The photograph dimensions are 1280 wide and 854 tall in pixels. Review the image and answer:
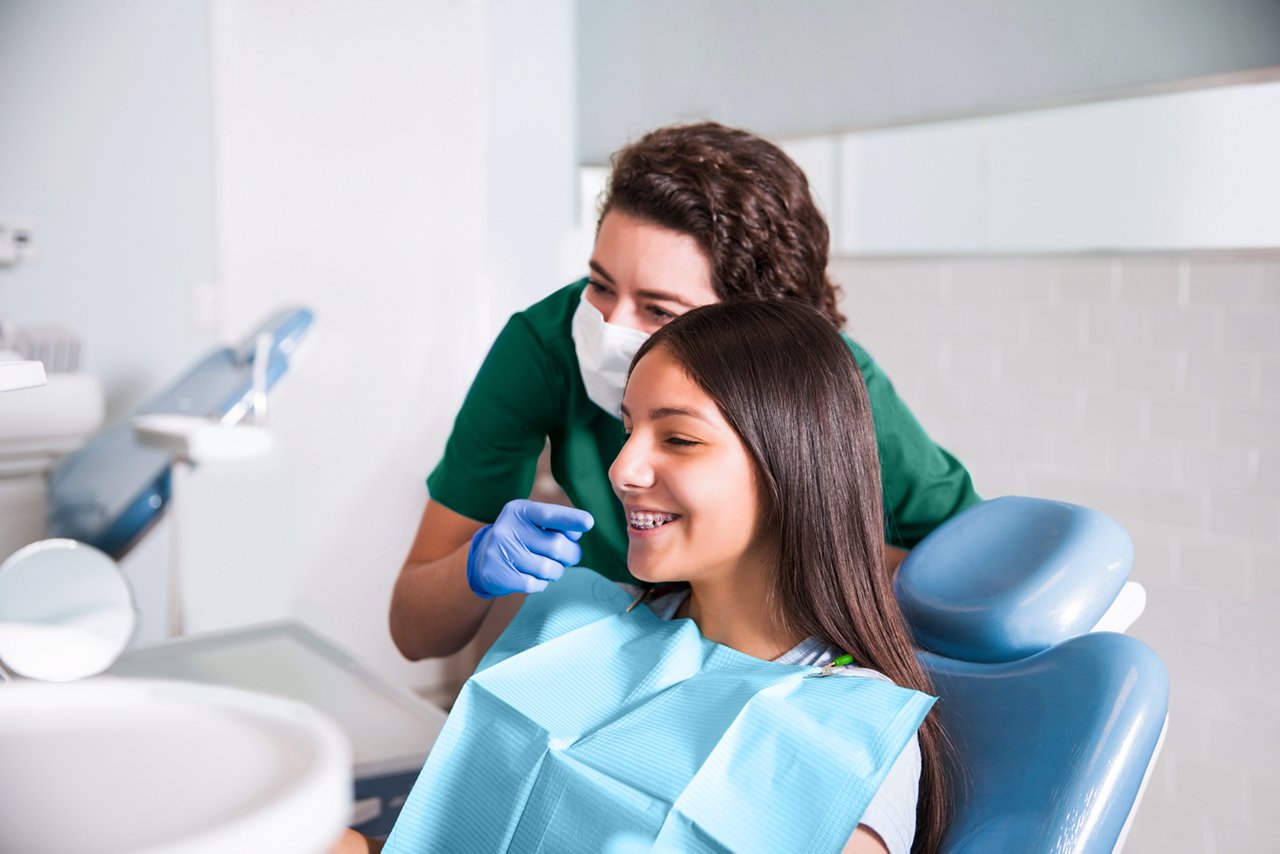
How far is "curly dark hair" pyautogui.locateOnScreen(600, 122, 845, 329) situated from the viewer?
1.26m

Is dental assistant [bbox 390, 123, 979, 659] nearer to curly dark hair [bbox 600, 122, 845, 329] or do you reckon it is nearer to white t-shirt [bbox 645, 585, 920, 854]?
curly dark hair [bbox 600, 122, 845, 329]

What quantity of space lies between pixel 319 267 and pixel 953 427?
1.89 metres

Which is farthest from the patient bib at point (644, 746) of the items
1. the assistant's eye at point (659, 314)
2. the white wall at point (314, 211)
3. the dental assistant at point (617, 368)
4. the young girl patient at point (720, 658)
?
the white wall at point (314, 211)

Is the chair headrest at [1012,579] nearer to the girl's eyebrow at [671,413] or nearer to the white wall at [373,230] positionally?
the girl's eyebrow at [671,413]

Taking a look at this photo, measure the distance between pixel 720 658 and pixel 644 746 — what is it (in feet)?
0.42

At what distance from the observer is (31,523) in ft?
7.54

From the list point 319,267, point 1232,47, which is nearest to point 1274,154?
point 1232,47

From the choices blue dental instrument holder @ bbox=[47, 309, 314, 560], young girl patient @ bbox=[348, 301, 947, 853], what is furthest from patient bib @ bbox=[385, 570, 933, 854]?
blue dental instrument holder @ bbox=[47, 309, 314, 560]

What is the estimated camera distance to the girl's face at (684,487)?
102 cm

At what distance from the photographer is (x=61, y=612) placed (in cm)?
77

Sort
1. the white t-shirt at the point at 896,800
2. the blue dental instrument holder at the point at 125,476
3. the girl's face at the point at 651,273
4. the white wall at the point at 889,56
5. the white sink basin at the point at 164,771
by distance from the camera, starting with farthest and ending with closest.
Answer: the blue dental instrument holder at the point at 125,476 < the white wall at the point at 889,56 < the girl's face at the point at 651,273 < the white t-shirt at the point at 896,800 < the white sink basin at the point at 164,771

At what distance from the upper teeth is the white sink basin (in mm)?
493

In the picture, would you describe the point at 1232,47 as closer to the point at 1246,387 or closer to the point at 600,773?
the point at 1246,387

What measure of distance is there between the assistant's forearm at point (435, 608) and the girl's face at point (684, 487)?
0.32 meters
